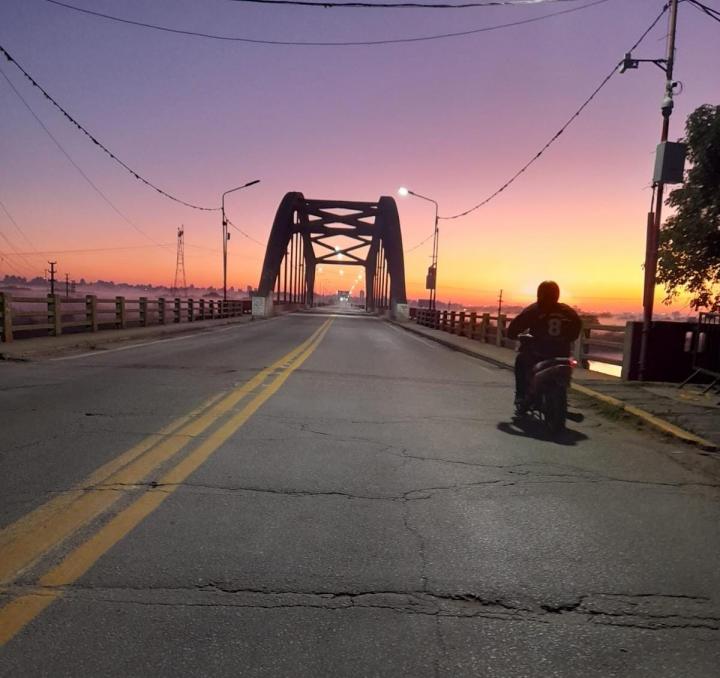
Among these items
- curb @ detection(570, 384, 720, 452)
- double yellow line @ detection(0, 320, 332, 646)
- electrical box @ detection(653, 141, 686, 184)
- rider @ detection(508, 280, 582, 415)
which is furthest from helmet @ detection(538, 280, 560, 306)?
electrical box @ detection(653, 141, 686, 184)

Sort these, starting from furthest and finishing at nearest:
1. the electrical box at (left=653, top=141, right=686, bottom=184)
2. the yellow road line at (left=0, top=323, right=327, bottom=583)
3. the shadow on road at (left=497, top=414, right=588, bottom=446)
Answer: the electrical box at (left=653, top=141, right=686, bottom=184), the shadow on road at (left=497, top=414, right=588, bottom=446), the yellow road line at (left=0, top=323, right=327, bottom=583)

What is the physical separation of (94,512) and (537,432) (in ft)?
15.3

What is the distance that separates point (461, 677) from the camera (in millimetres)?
1986

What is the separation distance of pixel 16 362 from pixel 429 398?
8261 millimetres

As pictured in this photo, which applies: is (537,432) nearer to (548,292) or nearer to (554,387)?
(554,387)

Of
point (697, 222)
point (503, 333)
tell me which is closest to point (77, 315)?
point (503, 333)

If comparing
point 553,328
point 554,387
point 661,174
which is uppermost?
point 661,174

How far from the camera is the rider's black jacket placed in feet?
20.7

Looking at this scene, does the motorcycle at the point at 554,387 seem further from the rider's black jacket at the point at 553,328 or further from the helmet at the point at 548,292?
the helmet at the point at 548,292

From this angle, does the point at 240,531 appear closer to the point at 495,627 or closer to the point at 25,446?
the point at 495,627

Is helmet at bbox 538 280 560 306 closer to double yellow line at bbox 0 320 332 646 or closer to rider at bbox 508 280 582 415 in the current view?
rider at bbox 508 280 582 415

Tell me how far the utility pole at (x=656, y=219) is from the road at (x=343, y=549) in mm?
4783

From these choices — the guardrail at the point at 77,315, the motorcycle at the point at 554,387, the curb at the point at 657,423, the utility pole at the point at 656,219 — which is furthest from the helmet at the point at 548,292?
the guardrail at the point at 77,315

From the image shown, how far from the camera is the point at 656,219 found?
32.2 ft
